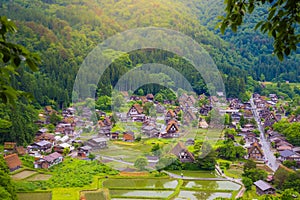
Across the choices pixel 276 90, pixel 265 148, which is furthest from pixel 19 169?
pixel 276 90

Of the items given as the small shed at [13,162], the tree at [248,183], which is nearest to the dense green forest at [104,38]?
the small shed at [13,162]

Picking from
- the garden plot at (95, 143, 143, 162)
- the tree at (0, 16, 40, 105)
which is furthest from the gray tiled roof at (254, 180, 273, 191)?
the tree at (0, 16, 40, 105)

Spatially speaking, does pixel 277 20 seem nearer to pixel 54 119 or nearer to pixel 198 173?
pixel 198 173

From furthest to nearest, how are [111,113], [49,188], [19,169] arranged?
[111,113], [19,169], [49,188]

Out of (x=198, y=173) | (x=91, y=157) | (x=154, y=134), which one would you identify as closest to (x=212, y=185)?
(x=198, y=173)

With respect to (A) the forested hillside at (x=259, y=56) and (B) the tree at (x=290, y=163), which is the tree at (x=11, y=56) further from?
(A) the forested hillside at (x=259, y=56)

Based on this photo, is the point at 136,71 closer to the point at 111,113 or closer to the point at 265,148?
the point at 111,113
